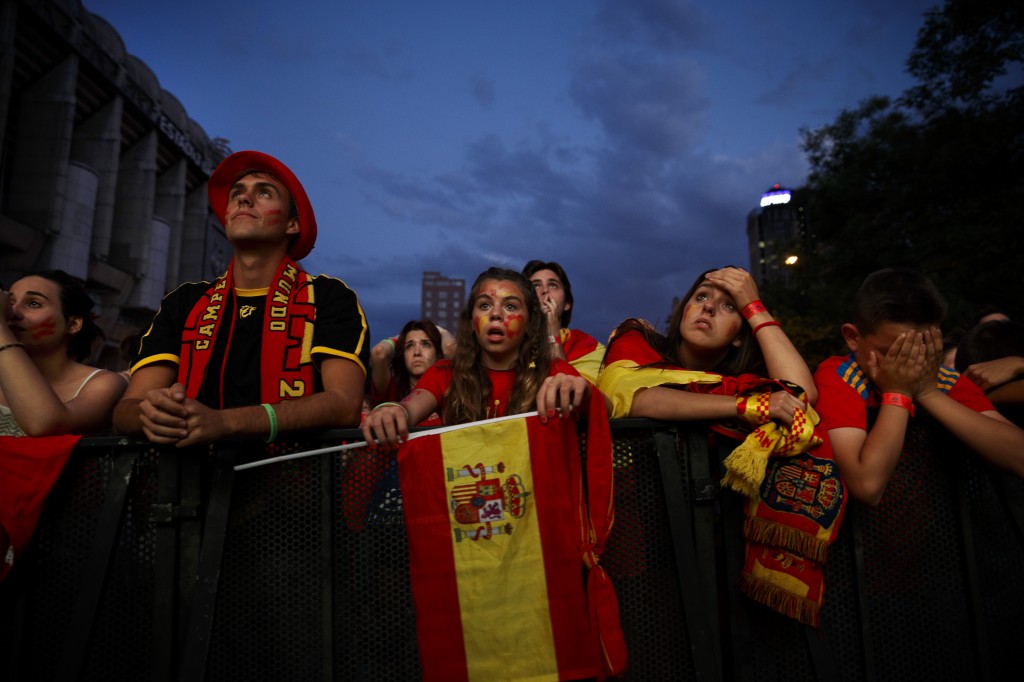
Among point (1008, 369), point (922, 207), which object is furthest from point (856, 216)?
point (1008, 369)

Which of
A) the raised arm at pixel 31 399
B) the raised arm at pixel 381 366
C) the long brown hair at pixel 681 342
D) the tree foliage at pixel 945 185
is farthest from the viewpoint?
the tree foliage at pixel 945 185

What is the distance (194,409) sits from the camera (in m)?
2.15

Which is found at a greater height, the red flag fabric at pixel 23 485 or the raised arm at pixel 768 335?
the raised arm at pixel 768 335

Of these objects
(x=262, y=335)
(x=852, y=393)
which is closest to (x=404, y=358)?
(x=262, y=335)

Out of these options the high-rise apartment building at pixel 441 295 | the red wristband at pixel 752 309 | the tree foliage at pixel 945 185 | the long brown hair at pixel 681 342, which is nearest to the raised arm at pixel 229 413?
the long brown hair at pixel 681 342

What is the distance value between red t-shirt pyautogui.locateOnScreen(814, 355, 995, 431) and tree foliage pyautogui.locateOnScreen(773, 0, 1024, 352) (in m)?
16.6

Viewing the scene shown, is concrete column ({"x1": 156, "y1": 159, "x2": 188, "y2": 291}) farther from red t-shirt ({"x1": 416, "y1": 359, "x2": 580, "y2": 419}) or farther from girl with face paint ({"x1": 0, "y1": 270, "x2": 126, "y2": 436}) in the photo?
red t-shirt ({"x1": 416, "y1": 359, "x2": 580, "y2": 419})

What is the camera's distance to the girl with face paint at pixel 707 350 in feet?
7.95

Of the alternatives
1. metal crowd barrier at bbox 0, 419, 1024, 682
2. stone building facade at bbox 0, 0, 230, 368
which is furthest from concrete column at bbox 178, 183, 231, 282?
metal crowd barrier at bbox 0, 419, 1024, 682

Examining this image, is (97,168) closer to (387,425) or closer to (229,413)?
(229,413)

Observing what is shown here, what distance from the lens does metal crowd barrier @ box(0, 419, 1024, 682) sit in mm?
2252

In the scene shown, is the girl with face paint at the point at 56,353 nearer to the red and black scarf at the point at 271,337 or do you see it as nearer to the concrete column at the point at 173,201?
the red and black scarf at the point at 271,337

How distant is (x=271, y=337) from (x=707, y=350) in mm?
1992

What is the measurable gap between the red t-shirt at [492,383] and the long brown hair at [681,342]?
0.47m
